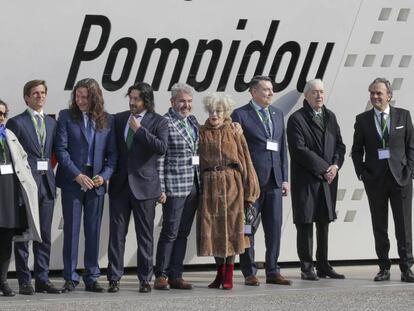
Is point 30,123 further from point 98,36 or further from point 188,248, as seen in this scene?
point 188,248

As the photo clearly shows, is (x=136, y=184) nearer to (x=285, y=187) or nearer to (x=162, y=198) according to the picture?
(x=162, y=198)

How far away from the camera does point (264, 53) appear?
37.3 feet

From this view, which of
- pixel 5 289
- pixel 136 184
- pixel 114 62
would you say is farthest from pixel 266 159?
pixel 5 289

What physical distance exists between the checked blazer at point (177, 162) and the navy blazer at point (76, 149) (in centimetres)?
42

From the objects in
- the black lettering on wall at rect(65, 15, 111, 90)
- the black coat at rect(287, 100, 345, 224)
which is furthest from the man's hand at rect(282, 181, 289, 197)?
the black lettering on wall at rect(65, 15, 111, 90)

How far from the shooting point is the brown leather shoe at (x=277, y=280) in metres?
10.4

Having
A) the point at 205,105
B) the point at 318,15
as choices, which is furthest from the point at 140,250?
the point at 318,15

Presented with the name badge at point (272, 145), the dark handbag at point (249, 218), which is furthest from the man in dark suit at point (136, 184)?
the name badge at point (272, 145)

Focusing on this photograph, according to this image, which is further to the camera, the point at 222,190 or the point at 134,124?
the point at 222,190

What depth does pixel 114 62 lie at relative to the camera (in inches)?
429

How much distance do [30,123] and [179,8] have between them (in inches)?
76.4

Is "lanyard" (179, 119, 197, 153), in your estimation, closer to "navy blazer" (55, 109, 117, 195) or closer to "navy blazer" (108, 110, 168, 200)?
"navy blazer" (108, 110, 168, 200)

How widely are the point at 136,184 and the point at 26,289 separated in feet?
3.65

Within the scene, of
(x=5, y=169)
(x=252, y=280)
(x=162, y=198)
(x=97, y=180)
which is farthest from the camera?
(x=252, y=280)
